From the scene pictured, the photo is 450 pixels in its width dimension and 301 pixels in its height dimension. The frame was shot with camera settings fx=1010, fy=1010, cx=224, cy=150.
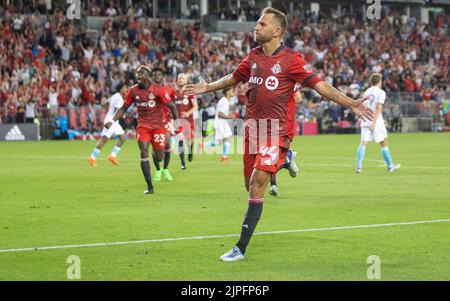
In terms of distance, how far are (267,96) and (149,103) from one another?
30.8 ft

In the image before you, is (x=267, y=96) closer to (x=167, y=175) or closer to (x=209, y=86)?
(x=209, y=86)

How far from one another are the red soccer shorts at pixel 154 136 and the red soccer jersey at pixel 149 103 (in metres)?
0.08

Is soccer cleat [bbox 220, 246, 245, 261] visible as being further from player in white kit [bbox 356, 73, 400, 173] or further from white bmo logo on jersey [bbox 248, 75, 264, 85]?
player in white kit [bbox 356, 73, 400, 173]

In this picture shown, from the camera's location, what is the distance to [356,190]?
19078 millimetres

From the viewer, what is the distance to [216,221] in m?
14.2

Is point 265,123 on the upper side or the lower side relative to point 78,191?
upper

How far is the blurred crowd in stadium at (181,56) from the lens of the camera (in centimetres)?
4444

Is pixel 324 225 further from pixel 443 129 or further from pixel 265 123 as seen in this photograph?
pixel 443 129

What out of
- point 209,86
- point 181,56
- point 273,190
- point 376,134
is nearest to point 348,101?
point 209,86

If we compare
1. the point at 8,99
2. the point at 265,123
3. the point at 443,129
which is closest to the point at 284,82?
the point at 265,123

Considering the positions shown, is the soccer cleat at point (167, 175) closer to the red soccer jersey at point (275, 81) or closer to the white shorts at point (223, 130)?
the white shorts at point (223, 130)

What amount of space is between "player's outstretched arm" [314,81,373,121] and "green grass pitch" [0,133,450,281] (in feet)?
4.96

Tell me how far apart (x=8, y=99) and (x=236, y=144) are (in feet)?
35.0

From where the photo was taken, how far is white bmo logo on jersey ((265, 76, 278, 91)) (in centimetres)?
1098
